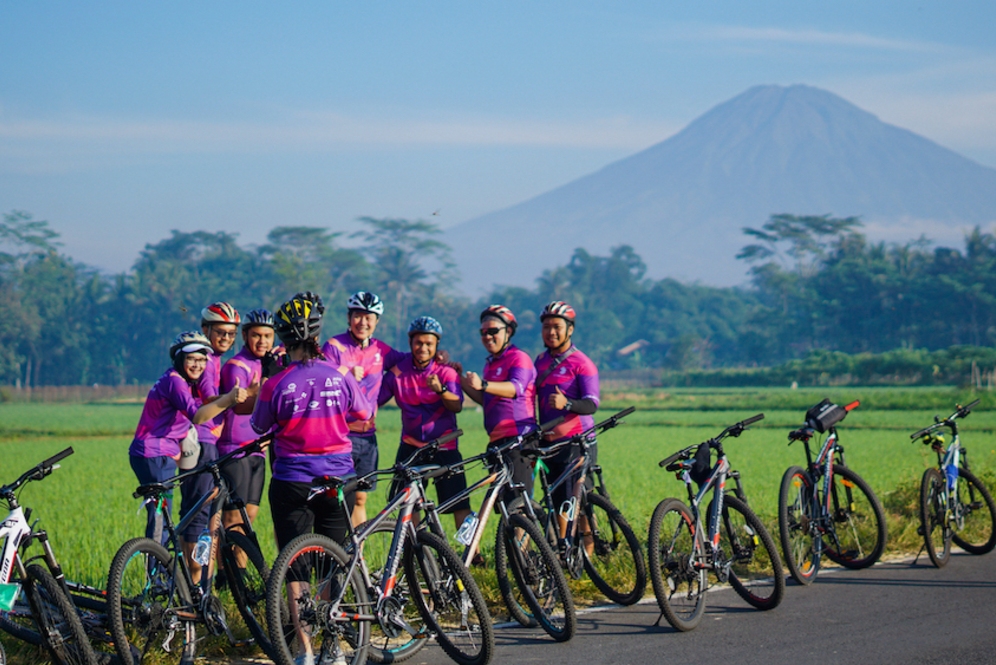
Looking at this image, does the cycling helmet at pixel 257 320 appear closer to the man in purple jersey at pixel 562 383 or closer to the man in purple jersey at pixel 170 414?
the man in purple jersey at pixel 170 414

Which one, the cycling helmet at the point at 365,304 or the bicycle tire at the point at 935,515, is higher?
the cycling helmet at the point at 365,304

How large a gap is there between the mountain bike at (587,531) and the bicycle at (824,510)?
3.97 ft

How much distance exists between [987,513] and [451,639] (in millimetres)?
5621

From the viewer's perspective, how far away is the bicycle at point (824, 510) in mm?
7953

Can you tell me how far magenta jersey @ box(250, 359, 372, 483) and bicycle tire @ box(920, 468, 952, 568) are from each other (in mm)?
4797

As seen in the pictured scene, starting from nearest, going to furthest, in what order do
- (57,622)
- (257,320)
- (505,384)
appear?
1. (57,622)
2. (257,320)
3. (505,384)

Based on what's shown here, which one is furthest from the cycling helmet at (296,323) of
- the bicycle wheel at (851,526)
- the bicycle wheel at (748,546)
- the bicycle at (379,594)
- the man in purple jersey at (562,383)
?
the bicycle wheel at (851,526)

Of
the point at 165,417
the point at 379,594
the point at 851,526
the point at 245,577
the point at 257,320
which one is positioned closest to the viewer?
the point at 379,594

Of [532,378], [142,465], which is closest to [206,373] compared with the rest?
[142,465]

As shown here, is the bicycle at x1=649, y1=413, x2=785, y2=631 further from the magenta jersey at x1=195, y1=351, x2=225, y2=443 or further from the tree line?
the tree line

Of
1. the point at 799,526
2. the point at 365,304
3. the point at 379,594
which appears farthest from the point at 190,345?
the point at 799,526

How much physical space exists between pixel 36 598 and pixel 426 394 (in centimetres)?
316

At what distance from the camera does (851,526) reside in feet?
27.6

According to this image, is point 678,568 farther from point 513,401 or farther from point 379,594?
point 379,594
